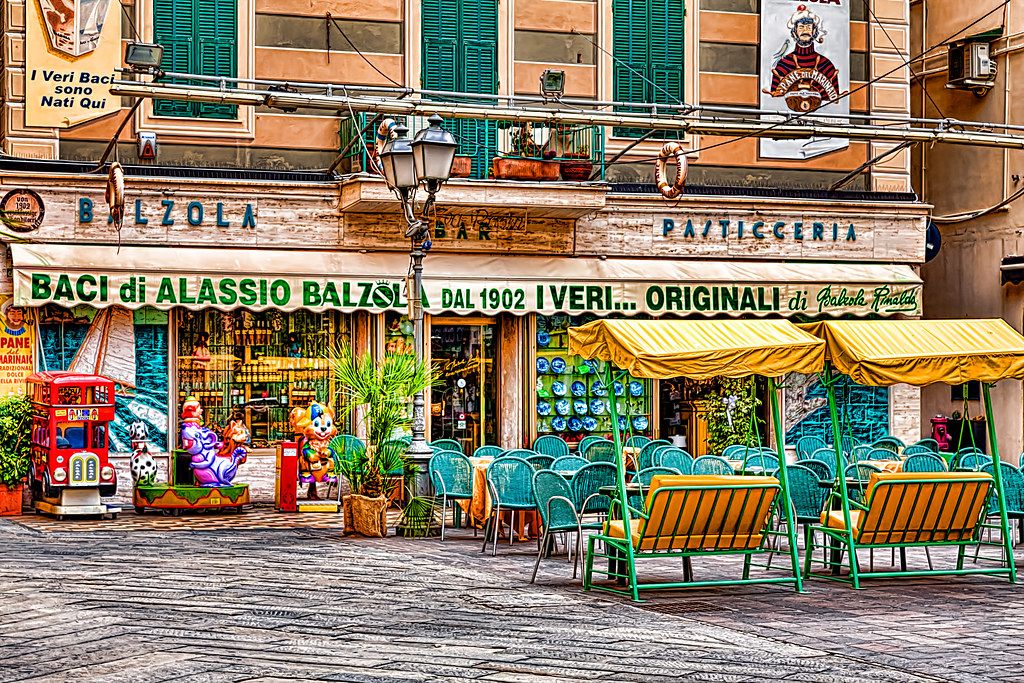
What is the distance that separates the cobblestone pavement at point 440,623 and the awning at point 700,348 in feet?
5.63

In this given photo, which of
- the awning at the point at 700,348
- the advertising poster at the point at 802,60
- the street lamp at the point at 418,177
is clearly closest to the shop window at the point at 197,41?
the street lamp at the point at 418,177

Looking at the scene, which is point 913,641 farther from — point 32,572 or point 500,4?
point 500,4

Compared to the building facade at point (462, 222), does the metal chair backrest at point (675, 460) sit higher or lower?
lower

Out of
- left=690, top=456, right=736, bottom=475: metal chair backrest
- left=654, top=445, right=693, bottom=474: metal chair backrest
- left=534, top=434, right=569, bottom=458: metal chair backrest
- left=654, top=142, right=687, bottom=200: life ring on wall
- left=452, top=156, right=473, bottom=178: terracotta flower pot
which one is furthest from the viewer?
left=452, top=156, right=473, bottom=178: terracotta flower pot

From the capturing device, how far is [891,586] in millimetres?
11828

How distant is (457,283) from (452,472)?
540 centimetres

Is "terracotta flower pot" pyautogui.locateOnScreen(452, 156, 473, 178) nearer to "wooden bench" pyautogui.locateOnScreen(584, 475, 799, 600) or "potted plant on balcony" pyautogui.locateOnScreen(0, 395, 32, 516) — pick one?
"potted plant on balcony" pyautogui.locateOnScreen(0, 395, 32, 516)

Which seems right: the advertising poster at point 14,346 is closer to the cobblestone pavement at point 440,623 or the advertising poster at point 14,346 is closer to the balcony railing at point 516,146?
the balcony railing at point 516,146

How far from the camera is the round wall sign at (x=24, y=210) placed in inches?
738

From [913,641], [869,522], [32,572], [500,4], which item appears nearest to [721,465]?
[869,522]

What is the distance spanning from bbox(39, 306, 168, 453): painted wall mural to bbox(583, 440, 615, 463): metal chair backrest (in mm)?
6280

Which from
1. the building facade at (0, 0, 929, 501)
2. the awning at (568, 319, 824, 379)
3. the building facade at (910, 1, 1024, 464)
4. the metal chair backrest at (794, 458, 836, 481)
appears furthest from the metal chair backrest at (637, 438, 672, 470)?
the building facade at (910, 1, 1024, 464)

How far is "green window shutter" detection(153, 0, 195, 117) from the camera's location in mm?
19719

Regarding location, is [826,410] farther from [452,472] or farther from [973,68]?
[452,472]
